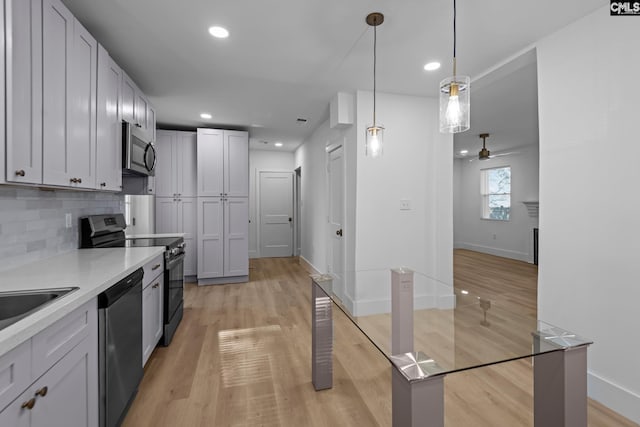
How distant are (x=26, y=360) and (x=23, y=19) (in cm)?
157

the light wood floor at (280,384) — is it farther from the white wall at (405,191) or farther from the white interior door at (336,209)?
the white wall at (405,191)

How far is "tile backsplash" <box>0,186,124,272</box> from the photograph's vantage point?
1668mm

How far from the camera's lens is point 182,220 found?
187 inches

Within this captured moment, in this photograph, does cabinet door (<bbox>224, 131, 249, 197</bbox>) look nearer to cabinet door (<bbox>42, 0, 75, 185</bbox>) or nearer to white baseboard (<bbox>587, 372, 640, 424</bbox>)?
cabinet door (<bbox>42, 0, 75, 185</bbox>)

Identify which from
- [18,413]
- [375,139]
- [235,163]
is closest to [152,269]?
[18,413]

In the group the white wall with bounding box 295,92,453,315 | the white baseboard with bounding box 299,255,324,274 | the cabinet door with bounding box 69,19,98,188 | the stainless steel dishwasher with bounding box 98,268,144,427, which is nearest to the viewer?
the stainless steel dishwasher with bounding box 98,268,144,427

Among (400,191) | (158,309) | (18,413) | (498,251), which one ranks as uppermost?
(400,191)

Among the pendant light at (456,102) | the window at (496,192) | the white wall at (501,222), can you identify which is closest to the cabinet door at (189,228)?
the pendant light at (456,102)

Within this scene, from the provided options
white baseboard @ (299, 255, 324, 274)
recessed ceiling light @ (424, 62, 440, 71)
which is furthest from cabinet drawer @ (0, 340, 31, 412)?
white baseboard @ (299, 255, 324, 274)

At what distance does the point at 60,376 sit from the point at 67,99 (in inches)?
62.0

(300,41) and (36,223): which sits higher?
(300,41)

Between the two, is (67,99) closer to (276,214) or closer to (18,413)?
(18,413)

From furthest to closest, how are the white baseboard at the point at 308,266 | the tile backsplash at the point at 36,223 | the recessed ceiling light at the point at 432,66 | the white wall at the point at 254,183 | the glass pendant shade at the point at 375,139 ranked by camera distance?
the white wall at the point at 254,183, the white baseboard at the point at 308,266, the recessed ceiling light at the point at 432,66, the glass pendant shade at the point at 375,139, the tile backsplash at the point at 36,223

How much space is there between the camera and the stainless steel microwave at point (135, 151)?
8.38 feet
